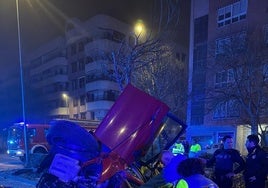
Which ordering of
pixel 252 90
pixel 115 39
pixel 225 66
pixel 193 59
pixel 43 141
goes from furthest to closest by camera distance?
pixel 115 39, pixel 193 59, pixel 43 141, pixel 225 66, pixel 252 90

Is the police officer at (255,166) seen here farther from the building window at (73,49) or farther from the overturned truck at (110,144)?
the building window at (73,49)

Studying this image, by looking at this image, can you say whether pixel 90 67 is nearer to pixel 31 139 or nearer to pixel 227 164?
pixel 31 139

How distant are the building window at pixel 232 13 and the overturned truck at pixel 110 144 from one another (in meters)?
26.1

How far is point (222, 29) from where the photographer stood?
2973 centimetres

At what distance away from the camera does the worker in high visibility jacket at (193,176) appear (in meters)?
2.68

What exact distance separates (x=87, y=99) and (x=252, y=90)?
1187 inches

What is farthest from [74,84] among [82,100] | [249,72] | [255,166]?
[255,166]

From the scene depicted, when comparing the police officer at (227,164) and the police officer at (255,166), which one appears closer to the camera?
the police officer at (255,166)

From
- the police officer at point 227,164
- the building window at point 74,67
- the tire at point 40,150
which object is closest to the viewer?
the police officer at point 227,164

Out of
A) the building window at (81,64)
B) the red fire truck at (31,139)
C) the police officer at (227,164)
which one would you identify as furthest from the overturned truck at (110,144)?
the building window at (81,64)

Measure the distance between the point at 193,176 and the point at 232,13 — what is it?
2931cm

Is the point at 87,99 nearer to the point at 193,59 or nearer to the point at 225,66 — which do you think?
the point at 193,59

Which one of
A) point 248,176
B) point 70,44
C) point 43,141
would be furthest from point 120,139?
point 70,44

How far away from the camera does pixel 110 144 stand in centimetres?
522
